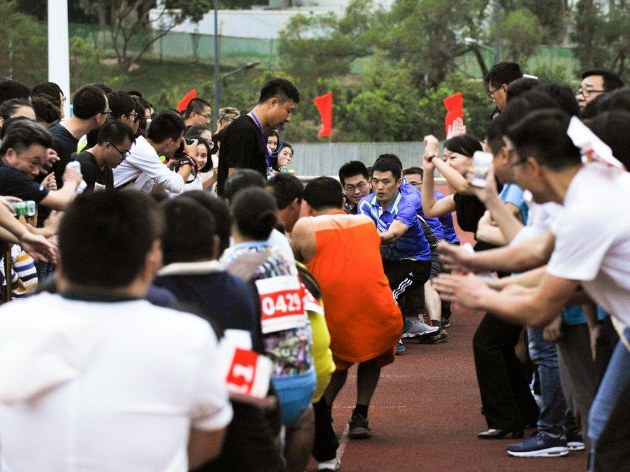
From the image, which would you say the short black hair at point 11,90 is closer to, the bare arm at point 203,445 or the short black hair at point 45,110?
the short black hair at point 45,110

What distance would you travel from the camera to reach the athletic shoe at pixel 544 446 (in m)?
6.60

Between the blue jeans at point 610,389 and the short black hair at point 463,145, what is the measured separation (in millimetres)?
3130

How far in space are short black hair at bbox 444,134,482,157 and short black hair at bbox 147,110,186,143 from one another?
2.60m

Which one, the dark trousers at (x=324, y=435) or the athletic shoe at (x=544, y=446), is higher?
the dark trousers at (x=324, y=435)

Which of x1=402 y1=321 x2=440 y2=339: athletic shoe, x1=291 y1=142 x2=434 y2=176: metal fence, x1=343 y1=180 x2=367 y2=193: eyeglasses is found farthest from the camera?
x1=291 y1=142 x2=434 y2=176: metal fence

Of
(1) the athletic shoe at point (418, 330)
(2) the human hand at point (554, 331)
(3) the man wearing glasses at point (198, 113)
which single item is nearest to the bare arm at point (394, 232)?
(1) the athletic shoe at point (418, 330)

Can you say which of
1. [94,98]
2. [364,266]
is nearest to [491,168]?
[364,266]

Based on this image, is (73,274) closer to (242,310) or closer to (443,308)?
(242,310)

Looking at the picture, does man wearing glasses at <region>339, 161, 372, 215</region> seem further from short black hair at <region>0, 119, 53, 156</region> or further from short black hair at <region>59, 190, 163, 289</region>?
short black hair at <region>59, 190, 163, 289</region>

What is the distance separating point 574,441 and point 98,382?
4.67 m

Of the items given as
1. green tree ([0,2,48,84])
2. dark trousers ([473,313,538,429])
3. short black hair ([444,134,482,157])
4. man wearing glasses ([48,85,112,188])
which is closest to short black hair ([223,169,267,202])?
dark trousers ([473,313,538,429])

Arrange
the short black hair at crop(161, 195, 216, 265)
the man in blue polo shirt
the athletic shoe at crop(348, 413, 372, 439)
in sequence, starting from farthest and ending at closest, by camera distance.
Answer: the man in blue polo shirt < the athletic shoe at crop(348, 413, 372, 439) < the short black hair at crop(161, 195, 216, 265)

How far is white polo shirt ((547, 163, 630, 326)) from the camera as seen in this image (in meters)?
3.95

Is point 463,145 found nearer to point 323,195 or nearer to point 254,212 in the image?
point 323,195
